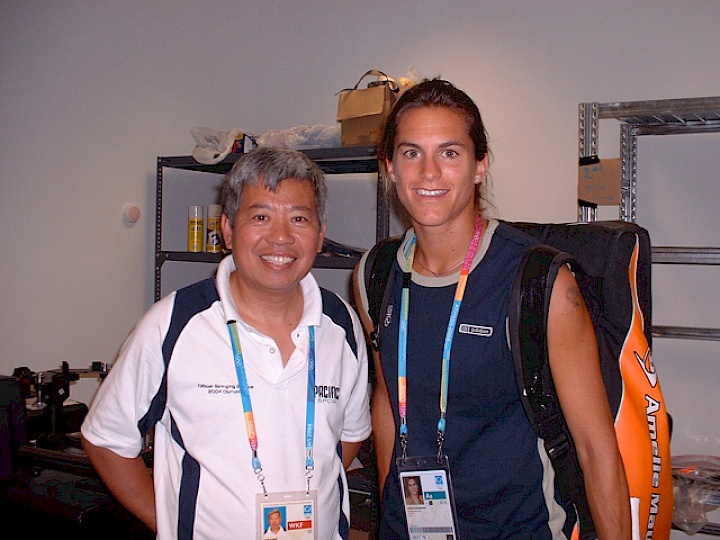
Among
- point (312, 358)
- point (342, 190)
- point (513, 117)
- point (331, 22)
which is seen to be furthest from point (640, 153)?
point (312, 358)

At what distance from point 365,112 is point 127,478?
1745 mm

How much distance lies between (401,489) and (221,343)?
51 centimetres

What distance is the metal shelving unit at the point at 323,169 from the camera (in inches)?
110

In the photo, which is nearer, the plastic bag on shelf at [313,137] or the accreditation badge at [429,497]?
the accreditation badge at [429,497]

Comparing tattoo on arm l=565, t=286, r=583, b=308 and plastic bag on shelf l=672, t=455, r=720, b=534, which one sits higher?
tattoo on arm l=565, t=286, r=583, b=308

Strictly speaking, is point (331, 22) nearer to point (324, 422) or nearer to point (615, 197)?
point (615, 197)

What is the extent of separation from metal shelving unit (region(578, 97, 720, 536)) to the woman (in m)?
0.96

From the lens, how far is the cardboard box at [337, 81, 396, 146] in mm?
2752

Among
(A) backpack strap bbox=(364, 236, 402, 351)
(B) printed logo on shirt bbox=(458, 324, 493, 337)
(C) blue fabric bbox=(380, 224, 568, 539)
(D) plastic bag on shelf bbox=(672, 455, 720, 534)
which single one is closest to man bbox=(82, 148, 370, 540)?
(A) backpack strap bbox=(364, 236, 402, 351)

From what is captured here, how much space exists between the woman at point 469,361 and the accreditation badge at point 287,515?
20cm

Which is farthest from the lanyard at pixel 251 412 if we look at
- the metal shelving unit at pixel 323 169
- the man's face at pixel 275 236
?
the metal shelving unit at pixel 323 169

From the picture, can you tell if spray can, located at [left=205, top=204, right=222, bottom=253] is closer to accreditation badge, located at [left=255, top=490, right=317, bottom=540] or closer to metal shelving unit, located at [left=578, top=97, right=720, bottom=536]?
metal shelving unit, located at [left=578, top=97, right=720, bottom=536]

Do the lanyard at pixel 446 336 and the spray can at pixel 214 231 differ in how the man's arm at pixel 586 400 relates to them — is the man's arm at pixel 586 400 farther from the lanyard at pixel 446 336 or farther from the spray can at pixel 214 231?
the spray can at pixel 214 231

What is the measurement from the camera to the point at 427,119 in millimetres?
1459
